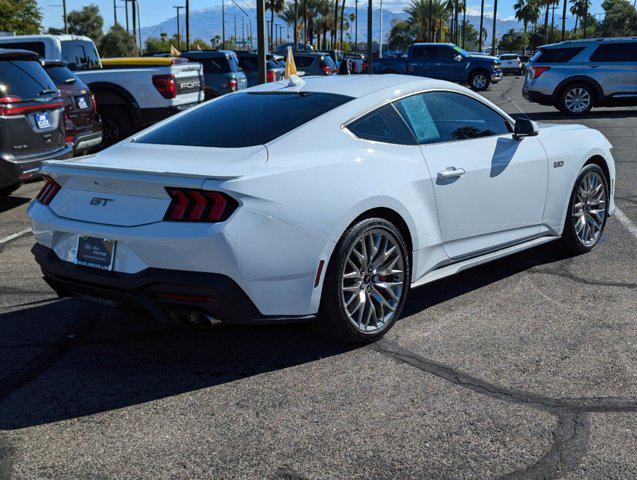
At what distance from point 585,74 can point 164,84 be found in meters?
11.6

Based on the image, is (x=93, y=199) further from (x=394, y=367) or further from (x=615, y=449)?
(x=615, y=449)

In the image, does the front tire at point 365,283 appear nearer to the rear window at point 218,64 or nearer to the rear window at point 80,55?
the rear window at point 80,55

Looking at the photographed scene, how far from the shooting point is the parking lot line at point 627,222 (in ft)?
25.0

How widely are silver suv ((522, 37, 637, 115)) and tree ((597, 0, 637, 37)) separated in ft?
337

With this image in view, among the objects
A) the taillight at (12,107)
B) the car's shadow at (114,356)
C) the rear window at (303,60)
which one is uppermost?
the rear window at (303,60)

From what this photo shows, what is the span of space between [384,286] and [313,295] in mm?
601

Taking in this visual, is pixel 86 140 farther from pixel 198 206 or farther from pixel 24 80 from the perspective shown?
pixel 198 206

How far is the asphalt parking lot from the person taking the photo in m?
3.33

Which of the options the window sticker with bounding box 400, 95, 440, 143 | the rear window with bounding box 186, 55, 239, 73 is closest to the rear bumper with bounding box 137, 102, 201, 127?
the rear window with bounding box 186, 55, 239, 73

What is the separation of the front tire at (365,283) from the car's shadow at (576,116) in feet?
51.3

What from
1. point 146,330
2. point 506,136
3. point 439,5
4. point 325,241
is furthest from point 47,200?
point 439,5

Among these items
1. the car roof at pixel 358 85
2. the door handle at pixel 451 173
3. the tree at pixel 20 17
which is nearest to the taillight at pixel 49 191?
the car roof at pixel 358 85

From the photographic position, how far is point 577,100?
20.8m

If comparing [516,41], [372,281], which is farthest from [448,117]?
[516,41]
